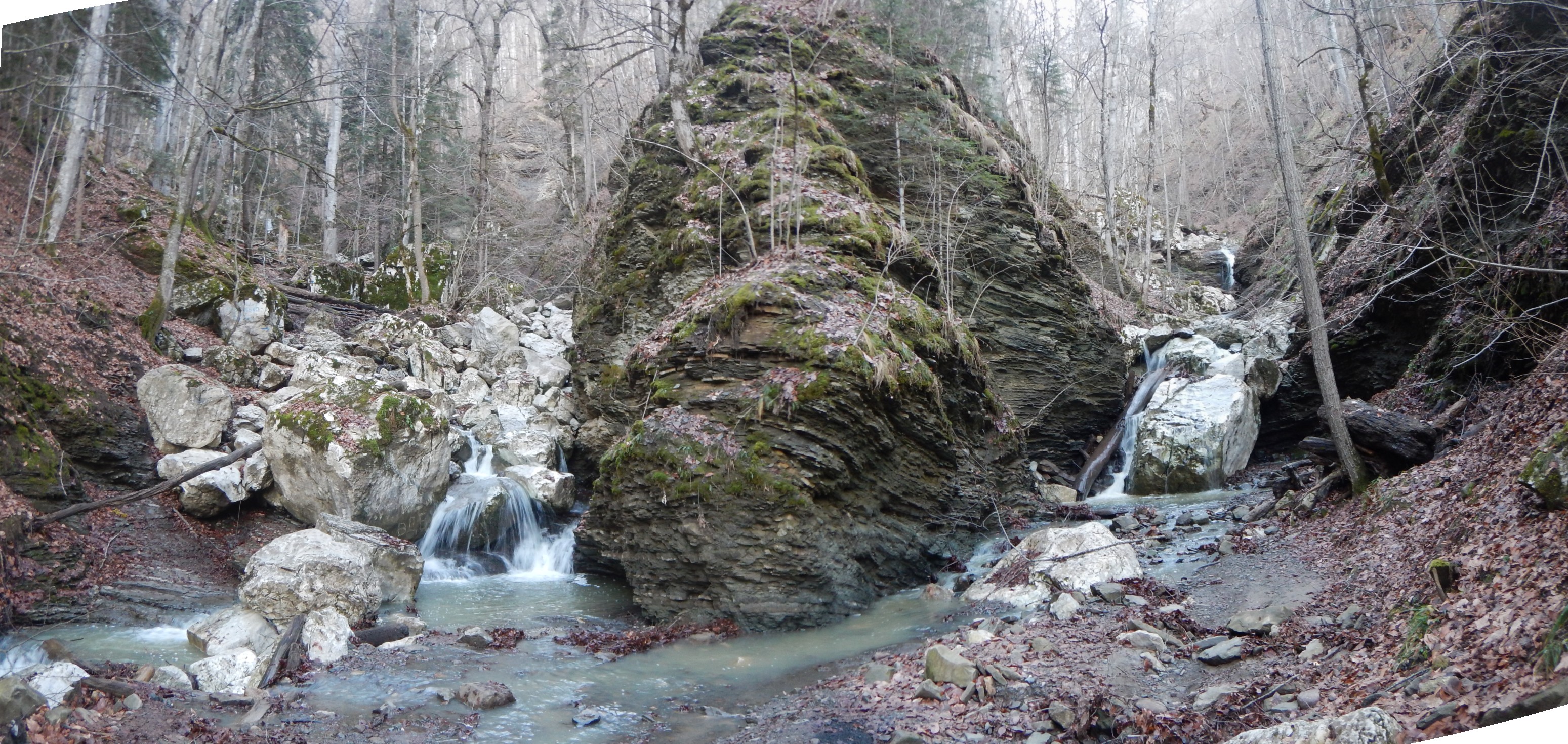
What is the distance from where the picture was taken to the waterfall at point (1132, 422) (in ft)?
42.5

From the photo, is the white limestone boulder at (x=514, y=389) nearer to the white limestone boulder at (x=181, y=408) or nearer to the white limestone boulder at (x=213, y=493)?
the white limestone boulder at (x=181, y=408)

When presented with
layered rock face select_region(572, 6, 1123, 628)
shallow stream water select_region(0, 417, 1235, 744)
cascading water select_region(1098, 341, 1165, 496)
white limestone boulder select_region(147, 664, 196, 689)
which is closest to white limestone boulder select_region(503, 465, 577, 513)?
layered rock face select_region(572, 6, 1123, 628)

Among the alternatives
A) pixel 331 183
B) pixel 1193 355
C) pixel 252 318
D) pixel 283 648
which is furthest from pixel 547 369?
pixel 1193 355

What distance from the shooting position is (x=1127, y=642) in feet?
18.9

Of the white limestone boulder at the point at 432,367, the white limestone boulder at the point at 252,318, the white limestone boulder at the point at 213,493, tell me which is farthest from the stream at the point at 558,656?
the white limestone boulder at the point at 252,318

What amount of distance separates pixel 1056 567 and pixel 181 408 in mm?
10470

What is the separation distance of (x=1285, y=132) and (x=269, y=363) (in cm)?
1440

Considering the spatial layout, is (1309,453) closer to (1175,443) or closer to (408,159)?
(1175,443)

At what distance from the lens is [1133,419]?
44.9 ft

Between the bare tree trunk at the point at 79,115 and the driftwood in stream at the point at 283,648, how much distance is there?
4785 millimetres

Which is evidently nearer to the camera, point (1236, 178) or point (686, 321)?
point (686, 321)

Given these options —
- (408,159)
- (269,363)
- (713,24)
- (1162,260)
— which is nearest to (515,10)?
(408,159)

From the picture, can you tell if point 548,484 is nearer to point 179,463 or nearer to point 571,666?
point 179,463

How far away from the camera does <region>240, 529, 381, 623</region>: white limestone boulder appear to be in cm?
703
